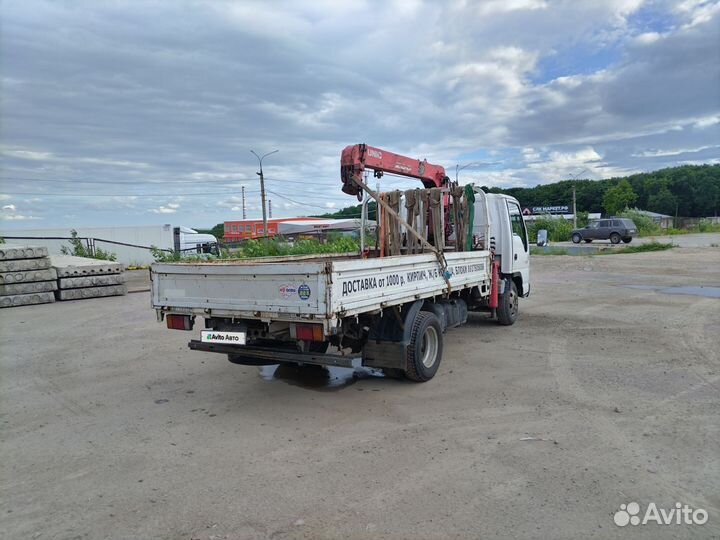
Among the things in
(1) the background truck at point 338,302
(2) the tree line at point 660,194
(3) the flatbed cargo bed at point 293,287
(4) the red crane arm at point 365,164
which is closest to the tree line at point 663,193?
(2) the tree line at point 660,194

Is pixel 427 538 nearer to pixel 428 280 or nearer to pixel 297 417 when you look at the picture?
pixel 297 417

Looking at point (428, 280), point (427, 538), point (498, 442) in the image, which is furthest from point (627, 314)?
point (427, 538)

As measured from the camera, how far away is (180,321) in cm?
589

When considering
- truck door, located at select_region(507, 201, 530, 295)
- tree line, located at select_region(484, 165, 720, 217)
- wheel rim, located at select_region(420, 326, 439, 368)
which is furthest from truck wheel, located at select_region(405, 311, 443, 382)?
tree line, located at select_region(484, 165, 720, 217)

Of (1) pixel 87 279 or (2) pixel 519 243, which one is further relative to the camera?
(1) pixel 87 279

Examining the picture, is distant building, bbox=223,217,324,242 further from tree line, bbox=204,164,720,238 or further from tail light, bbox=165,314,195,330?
tail light, bbox=165,314,195,330

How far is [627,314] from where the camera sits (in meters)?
10.7

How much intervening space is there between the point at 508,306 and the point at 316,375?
443cm

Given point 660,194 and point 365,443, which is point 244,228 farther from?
point 660,194

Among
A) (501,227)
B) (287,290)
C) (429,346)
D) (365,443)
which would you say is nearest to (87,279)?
(501,227)

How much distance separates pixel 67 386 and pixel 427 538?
5371 mm

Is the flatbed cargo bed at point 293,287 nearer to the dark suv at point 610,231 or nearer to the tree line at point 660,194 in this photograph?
the dark suv at point 610,231

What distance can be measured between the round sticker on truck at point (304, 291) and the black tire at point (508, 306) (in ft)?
18.4

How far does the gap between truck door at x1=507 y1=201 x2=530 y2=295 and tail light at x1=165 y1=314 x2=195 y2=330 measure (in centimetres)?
625
